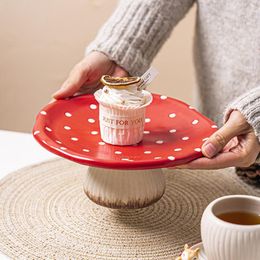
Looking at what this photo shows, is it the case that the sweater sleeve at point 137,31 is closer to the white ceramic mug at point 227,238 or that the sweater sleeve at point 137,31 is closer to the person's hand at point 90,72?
the person's hand at point 90,72

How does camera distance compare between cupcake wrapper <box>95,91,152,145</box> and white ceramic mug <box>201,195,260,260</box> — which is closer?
white ceramic mug <box>201,195,260,260</box>

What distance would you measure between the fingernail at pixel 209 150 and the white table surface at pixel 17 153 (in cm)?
41

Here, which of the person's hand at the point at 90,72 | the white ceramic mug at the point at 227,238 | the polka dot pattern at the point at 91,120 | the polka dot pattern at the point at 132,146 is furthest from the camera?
the person's hand at the point at 90,72

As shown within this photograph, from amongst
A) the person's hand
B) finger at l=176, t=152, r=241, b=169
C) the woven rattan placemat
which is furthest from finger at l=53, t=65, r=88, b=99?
finger at l=176, t=152, r=241, b=169

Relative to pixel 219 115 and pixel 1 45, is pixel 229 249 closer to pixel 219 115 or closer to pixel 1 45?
pixel 219 115

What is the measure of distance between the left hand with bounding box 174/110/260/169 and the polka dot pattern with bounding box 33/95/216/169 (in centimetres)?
2

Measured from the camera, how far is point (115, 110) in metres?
1.02

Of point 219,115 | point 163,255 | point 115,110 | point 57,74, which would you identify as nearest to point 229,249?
point 163,255

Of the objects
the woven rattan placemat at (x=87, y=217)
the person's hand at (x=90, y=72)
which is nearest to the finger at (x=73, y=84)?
the person's hand at (x=90, y=72)

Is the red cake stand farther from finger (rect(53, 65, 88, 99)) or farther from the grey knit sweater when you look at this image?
the grey knit sweater

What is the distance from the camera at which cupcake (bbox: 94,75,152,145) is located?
1010 millimetres

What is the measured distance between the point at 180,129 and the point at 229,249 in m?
0.34

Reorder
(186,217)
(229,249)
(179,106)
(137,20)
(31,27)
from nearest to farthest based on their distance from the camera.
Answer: (229,249) < (186,217) < (179,106) < (137,20) < (31,27)

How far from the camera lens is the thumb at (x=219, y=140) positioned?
976 millimetres
